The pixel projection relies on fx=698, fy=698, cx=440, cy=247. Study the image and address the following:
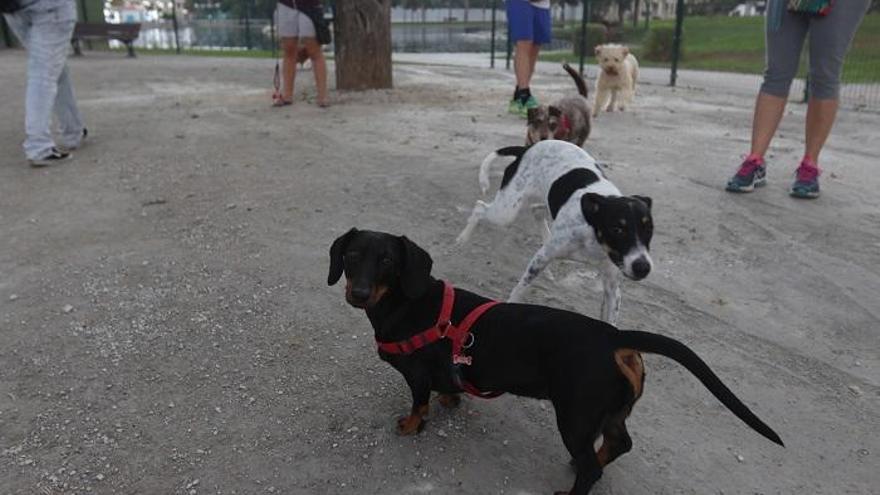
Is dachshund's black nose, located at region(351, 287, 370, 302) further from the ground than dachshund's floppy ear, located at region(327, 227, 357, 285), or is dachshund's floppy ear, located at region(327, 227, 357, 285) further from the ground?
dachshund's floppy ear, located at region(327, 227, 357, 285)

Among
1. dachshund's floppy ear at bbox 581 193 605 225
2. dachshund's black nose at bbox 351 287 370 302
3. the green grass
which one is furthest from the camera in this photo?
the green grass

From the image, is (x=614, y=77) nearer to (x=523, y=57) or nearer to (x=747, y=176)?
(x=523, y=57)

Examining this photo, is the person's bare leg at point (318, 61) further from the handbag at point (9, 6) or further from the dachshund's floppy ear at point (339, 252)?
the dachshund's floppy ear at point (339, 252)

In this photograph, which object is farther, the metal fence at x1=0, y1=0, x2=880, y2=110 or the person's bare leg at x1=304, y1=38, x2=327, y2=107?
the metal fence at x1=0, y1=0, x2=880, y2=110

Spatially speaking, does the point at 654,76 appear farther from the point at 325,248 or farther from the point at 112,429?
the point at 112,429

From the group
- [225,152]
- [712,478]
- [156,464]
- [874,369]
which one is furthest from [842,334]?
[225,152]

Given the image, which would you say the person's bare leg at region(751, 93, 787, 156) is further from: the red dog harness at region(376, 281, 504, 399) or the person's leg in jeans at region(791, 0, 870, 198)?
the red dog harness at region(376, 281, 504, 399)

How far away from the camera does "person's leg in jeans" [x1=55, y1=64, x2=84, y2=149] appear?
21.6 feet

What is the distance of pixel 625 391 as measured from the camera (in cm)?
215

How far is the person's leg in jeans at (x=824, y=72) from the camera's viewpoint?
487 centimetres

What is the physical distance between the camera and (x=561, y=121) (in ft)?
18.9

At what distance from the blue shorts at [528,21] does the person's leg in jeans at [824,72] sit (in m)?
3.16

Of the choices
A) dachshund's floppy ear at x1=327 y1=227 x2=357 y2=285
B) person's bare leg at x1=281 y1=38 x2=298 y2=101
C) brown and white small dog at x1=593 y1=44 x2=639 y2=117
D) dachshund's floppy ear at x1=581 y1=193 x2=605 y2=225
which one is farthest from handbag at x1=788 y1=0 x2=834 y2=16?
person's bare leg at x1=281 y1=38 x2=298 y2=101

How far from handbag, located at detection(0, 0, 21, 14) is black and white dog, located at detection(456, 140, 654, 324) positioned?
437 centimetres
